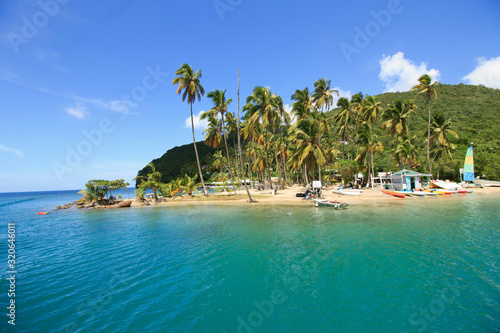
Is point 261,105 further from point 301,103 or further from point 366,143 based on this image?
point 366,143

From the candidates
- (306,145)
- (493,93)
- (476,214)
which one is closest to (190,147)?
(306,145)

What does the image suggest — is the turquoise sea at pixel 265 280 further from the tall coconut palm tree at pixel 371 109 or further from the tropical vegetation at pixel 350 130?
the tall coconut palm tree at pixel 371 109

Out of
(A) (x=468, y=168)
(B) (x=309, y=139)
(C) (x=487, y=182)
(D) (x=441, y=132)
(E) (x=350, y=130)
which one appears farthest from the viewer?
(E) (x=350, y=130)

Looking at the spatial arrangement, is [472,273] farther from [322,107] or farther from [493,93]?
[493,93]

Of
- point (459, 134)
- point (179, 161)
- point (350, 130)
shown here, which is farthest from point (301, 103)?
point (179, 161)

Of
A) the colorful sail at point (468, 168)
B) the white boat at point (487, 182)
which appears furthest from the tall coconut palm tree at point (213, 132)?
the white boat at point (487, 182)

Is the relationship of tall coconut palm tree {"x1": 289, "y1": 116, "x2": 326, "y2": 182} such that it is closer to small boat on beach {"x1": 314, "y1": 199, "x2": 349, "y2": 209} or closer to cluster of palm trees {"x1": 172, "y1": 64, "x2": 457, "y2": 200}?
cluster of palm trees {"x1": 172, "y1": 64, "x2": 457, "y2": 200}

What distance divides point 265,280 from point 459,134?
248 feet

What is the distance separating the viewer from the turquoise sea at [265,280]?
652cm

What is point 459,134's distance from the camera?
2269 inches

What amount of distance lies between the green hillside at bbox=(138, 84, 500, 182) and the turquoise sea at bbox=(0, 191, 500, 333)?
3506cm

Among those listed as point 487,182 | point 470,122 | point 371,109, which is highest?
point 470,122

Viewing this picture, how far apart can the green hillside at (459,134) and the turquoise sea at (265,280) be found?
35.1 metres

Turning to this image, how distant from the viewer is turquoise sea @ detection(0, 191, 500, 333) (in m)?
6.52
